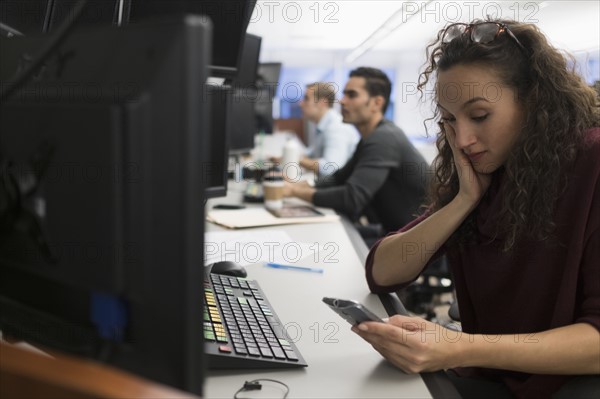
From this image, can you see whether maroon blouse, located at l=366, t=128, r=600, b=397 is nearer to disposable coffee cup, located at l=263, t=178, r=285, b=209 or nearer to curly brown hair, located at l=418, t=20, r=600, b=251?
curly brown hair, located at l=418, t=20, r=600, b=251

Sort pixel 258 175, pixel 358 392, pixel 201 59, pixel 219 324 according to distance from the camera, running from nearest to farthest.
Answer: pixel 201 59
pixel 358 392
pixel 219 324
pixel 258 175

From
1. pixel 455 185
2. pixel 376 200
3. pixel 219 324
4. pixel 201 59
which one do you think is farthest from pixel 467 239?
pixel 376 200

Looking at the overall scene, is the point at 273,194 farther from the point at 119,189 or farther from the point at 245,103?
the point at 119,189

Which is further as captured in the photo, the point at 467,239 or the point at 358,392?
the point at 467,239

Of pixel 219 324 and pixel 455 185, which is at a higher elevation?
pixel 455 185

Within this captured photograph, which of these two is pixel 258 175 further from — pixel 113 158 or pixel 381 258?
pixel 113 158

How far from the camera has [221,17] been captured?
138 cm

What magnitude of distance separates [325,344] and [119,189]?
2.20 ft

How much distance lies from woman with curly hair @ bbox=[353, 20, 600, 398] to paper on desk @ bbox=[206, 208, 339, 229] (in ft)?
2.52

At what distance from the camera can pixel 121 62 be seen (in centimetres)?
44

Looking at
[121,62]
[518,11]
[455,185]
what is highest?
[518,11]

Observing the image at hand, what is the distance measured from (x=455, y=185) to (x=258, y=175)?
6.26 feet

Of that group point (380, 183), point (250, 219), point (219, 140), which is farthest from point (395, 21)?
point (219, 140)

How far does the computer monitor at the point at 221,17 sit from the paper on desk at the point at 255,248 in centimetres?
47
